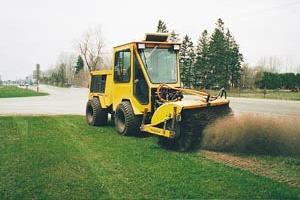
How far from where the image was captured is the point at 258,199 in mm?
5316

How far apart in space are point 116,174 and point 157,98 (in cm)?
394

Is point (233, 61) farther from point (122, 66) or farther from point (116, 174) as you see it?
point (116, 174)

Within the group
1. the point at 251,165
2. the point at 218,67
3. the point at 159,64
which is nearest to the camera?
the point at 251,165

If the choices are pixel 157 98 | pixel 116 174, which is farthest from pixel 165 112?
pixel 116 174

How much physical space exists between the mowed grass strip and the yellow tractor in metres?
0.49

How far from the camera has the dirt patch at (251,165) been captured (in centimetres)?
641

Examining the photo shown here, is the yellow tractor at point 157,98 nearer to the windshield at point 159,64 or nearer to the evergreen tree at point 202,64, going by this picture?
the windshield at point 159,64

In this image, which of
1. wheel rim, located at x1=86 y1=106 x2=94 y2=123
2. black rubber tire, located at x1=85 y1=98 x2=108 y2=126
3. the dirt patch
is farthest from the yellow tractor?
wheel rim, located at x1=86 y1=106 x2=94 y2=123

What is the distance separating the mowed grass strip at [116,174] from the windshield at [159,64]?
185 centimetres

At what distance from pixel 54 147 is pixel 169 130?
2.92 meters

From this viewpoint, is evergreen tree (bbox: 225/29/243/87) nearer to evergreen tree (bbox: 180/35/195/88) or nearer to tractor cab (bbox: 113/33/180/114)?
evergreen tree (bbox: 180/35/195/88)

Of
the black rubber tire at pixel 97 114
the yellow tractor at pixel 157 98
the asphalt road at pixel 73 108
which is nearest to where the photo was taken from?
the yellow tractor at pixel 157 98

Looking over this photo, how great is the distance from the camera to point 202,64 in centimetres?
5734

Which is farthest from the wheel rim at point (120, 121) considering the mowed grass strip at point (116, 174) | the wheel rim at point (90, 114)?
the wheel rim at point (90, 114)
